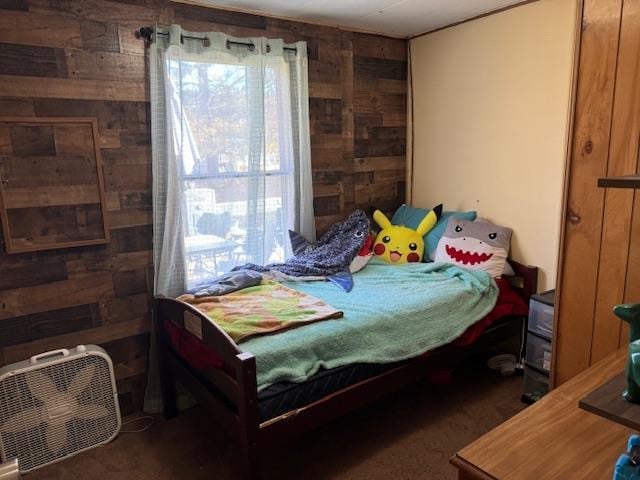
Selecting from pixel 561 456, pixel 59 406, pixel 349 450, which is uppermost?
pixel 561 456

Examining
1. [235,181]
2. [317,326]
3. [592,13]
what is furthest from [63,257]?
[592,13]

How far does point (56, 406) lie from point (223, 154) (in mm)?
1574

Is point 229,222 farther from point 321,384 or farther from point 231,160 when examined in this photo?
point 321,384

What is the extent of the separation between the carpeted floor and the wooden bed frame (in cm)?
27

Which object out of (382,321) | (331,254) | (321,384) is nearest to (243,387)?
(321,384)

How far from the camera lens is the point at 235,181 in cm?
277

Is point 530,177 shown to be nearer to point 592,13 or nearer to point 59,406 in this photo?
point 592,13

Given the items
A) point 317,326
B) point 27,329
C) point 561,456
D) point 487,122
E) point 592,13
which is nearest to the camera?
point 561,456

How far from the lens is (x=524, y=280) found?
290 cm

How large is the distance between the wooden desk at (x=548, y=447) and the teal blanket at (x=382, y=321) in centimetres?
100

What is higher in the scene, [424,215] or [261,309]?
[424,215]

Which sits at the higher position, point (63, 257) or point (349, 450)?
point (63, 257)

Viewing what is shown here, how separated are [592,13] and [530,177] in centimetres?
176

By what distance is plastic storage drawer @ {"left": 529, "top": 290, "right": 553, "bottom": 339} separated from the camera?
2.44 metres
